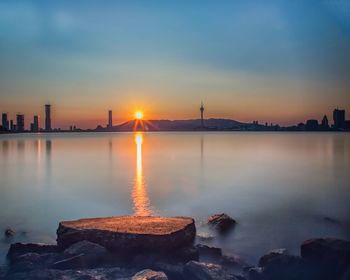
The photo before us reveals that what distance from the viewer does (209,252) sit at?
10.5 meters

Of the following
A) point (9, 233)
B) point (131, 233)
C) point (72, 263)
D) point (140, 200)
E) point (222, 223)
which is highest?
point (131, 233)

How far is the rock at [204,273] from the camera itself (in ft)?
25.4

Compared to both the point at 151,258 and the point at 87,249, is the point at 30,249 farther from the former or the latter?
the point at 151,258

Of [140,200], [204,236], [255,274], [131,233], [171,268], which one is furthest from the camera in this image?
[140,200]

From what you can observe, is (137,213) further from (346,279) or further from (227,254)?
(346,279)

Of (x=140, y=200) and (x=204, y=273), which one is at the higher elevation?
(x=204, y=273)

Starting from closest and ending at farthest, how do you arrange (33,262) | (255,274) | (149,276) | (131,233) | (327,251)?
(149,276), (255,274), (33,262), (327,251), (131,233)

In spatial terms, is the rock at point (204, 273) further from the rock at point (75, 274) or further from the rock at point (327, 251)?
the rock at point (327, 251)

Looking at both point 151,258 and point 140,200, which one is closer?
point 151,258

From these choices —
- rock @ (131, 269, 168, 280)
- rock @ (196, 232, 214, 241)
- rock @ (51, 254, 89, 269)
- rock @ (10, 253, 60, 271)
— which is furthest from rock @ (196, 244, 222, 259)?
rock @ (10, 253, 60, 271)

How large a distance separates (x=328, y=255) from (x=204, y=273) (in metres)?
3.32

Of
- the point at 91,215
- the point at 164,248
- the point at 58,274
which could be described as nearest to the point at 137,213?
the point at 91,215

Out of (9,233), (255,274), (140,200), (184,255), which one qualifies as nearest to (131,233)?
(184,255)

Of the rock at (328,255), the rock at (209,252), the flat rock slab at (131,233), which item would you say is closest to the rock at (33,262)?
the flat rock slab at (131,233)
